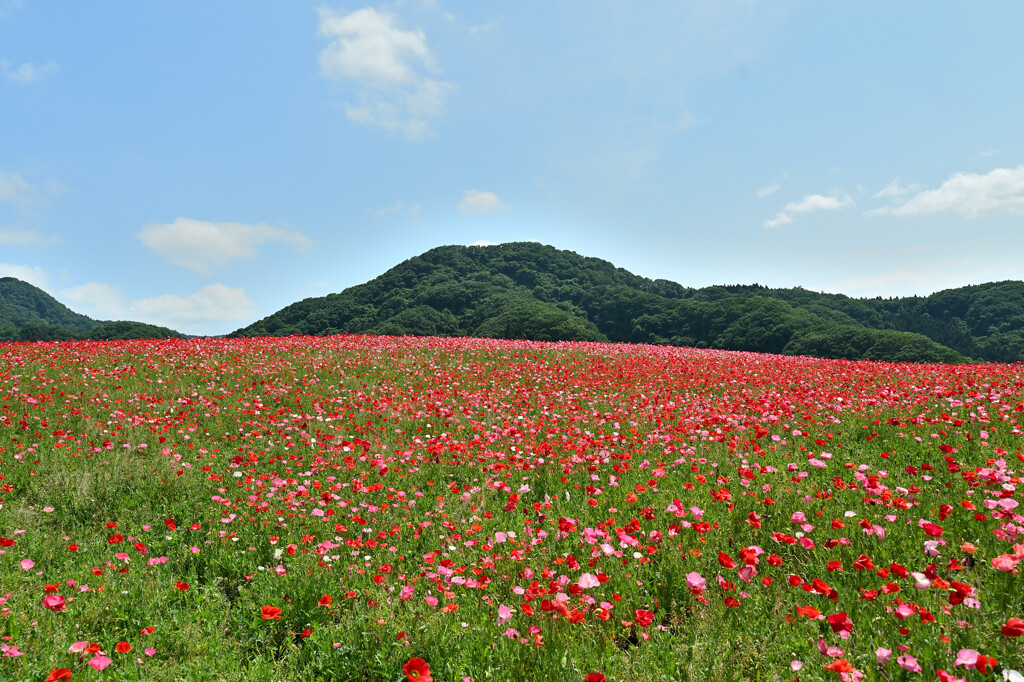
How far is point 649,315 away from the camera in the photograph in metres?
81.4

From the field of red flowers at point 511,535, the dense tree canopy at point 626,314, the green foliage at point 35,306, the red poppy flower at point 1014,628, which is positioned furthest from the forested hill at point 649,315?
the green foliage at point 35,306

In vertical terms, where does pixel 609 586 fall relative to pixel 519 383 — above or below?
below

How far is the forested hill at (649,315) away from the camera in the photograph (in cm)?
6144

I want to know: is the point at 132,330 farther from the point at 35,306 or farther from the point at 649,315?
the point at 35,306

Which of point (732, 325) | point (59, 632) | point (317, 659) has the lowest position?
point (317, 659)

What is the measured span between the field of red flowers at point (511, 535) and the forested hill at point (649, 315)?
166 feet

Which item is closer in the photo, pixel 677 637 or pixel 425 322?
pixel 677 637

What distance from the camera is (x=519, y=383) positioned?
13.2m

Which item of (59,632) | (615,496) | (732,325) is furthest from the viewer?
(732,325)

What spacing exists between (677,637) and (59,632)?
13.8 feet

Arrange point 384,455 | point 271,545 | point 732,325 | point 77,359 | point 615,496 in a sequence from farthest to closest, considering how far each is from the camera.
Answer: point 732,325 → point 77,359 → point 384,455 → point 615,496 → point 271,545

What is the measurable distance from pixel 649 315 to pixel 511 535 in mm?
80721

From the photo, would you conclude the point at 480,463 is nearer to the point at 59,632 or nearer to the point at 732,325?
the point at 59,632

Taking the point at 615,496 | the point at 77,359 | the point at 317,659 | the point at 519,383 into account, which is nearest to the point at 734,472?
the point at 615,496
